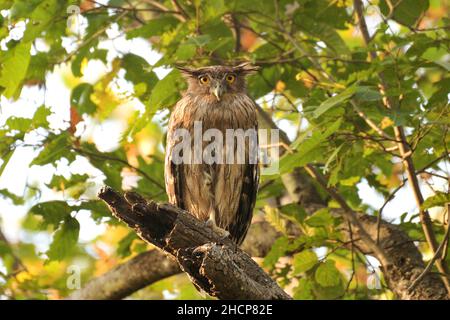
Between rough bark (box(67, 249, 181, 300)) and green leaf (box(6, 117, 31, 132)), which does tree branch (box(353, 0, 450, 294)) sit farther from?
green leaf (box(6, 117, 31, 132))

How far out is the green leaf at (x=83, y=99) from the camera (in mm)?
8141

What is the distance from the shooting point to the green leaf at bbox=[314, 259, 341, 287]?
6.75 meters

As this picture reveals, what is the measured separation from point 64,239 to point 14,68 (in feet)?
6.07

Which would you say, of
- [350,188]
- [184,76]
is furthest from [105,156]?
[350,188]

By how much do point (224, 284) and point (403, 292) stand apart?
8.85 feet

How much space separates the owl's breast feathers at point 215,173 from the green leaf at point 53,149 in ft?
3.13

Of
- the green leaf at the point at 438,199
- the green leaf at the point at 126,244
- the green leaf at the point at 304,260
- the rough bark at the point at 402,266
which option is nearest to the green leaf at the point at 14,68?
the green leaf at the point at 126,244

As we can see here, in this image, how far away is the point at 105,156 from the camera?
7285 millimetres

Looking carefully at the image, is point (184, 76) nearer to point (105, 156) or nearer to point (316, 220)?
point (105, 156)

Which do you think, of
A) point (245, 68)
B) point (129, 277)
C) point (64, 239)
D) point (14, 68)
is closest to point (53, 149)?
point (14, 68)

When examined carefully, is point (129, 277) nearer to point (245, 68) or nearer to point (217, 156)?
point (217, 156)

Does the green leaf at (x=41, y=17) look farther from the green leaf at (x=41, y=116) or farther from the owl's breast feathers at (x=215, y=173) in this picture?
the owl's breast feathers at (x=215, y=173)

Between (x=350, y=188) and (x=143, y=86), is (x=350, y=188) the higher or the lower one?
the lower one
